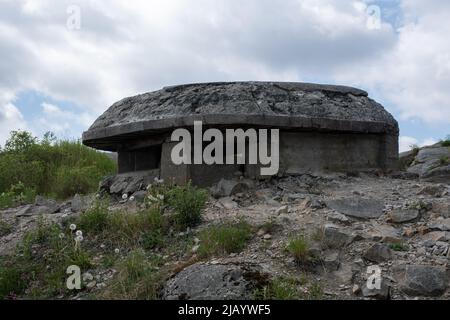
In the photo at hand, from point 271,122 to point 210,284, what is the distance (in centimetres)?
236

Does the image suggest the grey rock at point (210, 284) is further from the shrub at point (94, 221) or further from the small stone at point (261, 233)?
the shrub at point (94, 221)

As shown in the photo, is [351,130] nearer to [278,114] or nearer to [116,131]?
[278,114]

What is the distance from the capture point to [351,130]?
6.34 m

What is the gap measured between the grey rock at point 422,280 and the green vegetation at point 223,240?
4.02 ft

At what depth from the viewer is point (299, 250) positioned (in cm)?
429

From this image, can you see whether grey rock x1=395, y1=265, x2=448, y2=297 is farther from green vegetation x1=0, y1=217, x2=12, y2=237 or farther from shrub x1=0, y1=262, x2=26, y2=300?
green vegetation x1=0, y1=217, x2=12, y2=237

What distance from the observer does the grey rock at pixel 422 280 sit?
3.94 m

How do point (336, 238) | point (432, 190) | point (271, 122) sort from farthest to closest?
point (271, 122) → point (432, 190) → point (336, 238)

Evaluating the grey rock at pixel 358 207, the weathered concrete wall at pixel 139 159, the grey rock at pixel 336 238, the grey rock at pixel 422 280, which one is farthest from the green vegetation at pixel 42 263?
the grey rock at pixel 422 280

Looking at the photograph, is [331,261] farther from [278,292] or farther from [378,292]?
[278,292]

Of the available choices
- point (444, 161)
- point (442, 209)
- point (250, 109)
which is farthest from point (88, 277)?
point (444, 161)

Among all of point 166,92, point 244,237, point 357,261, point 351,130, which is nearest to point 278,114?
point 351,130
